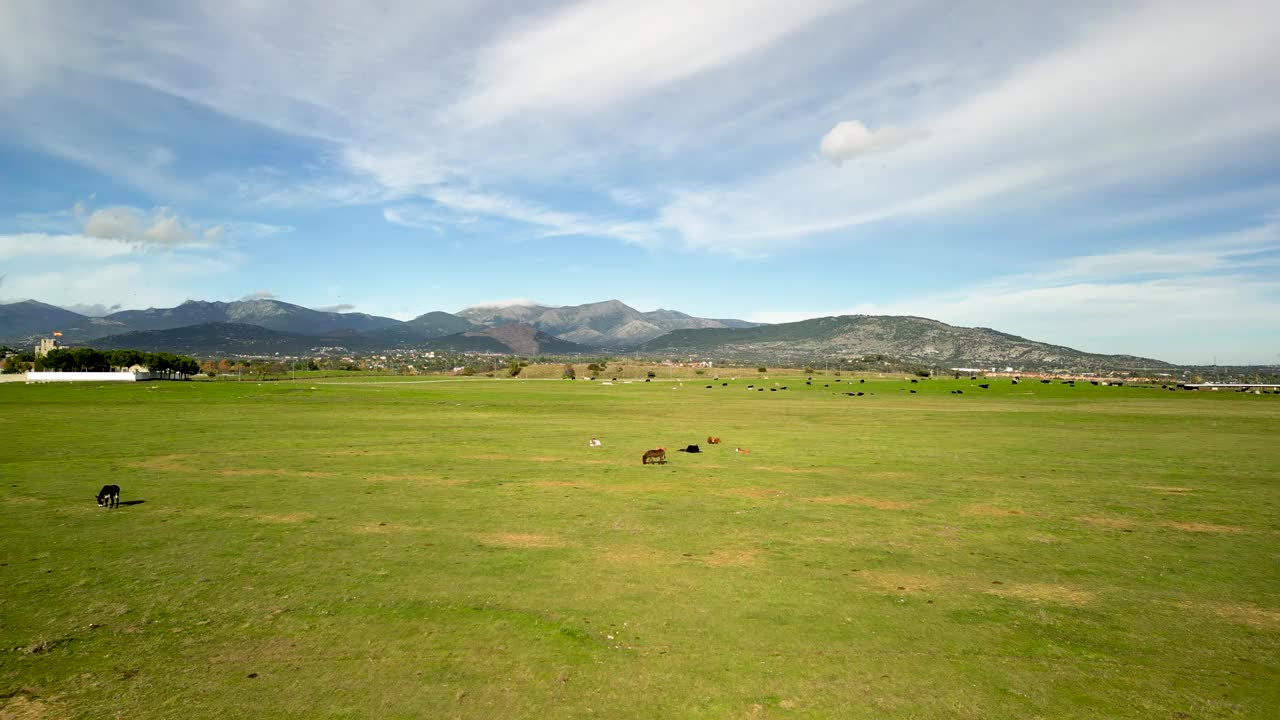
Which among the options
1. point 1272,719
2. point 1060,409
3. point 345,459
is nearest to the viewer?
point 1272,719

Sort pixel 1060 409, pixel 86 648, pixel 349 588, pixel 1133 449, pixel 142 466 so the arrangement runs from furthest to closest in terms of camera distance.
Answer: pixel 1060 409 < pixel 1133 449 < pixel 142 466 < pixel 349 588 < pixel 86 648

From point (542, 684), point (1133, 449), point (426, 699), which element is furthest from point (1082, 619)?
point (1133, 449)

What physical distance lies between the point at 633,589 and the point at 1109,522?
1391 centimetres

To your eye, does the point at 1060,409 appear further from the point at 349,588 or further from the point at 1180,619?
the point at 349,588

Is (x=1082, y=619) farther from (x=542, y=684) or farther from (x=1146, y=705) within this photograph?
(x=542, y=684)

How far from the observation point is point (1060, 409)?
66.3 m

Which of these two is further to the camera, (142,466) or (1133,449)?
(1133,449)

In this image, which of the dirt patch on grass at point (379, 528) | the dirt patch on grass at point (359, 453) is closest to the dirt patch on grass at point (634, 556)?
the dirt patch on grass at point (379, 528)

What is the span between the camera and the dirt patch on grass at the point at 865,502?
18.8 meters

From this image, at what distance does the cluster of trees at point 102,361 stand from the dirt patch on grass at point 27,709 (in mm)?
164742

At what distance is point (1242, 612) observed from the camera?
10484 mm

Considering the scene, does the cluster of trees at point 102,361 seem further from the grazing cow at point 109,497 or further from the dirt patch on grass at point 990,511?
the dirt patch on grass at point 990,511

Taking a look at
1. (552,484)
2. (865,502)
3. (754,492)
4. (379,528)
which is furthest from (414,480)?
(865,502)

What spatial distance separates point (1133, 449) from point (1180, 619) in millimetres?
28645
